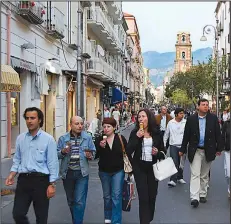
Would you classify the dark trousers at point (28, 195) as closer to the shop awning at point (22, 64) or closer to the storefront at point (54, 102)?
the shop awning at point (22, 64)

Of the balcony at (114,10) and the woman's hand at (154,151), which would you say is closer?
the woman's hand at (154,151)

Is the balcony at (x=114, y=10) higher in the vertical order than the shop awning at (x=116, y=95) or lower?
higher

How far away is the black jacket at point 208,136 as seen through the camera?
24.8 feet

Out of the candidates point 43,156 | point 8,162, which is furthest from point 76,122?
point 8,162

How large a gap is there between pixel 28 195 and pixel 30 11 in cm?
1009

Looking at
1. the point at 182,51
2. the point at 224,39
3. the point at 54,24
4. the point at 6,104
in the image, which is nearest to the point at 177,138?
the point at 6,104

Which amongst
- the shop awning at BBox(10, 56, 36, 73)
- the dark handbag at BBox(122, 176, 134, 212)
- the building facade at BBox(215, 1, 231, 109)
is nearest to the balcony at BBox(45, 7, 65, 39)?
the shop awning at BBox(10, 56, 36, 73)

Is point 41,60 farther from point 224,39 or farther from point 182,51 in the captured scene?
point 182,51

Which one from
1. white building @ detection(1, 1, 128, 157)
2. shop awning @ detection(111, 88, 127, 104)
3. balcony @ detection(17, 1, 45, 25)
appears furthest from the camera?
shop awning @ detection(111, 88, 127, 104)

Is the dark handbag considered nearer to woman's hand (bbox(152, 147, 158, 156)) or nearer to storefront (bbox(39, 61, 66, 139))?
woman's hand (bbox(152, 147, 158, 156))

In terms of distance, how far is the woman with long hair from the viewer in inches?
236

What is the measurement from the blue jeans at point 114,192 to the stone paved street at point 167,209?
63cm

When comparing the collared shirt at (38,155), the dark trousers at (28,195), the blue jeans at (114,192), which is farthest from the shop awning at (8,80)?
the dark trousers at (28,195)

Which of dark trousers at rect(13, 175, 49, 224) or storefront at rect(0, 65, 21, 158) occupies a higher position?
storefront at rect(0, 65, 21, 158)
